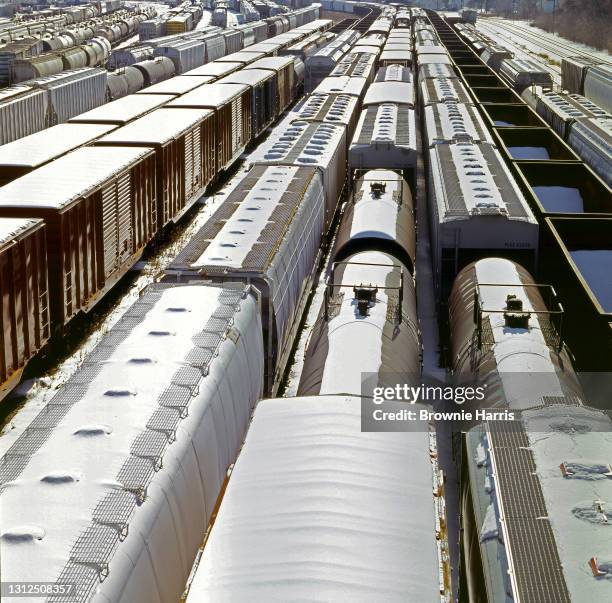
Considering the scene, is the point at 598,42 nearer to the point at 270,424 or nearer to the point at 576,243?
the point at 576,243

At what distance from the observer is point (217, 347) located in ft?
40.1

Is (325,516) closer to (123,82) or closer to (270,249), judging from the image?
(270,249)

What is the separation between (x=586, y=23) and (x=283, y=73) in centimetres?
9257

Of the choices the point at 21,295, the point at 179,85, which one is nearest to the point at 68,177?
the point at 21,295

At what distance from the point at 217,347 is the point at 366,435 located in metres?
2.92

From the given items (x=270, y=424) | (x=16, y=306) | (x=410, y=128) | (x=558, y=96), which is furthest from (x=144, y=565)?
(x=558, y=96)

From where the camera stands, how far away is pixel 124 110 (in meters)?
31.2

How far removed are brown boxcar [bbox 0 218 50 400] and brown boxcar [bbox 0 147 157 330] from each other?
583 millimetres

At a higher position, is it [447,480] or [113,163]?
[113,163]

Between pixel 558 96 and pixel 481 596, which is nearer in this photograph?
pixel 481 596

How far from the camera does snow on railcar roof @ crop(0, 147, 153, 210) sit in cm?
1752

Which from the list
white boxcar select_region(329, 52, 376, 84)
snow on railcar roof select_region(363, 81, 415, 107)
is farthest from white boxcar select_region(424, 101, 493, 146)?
white boxcar select_region(329, 52, 376, 84)

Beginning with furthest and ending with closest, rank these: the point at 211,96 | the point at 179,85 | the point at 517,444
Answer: the point at 179,85 < the point at 211,96 < the point at 517,444

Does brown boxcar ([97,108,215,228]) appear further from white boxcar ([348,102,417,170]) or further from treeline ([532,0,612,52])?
treeline ([532,0,612,52])
